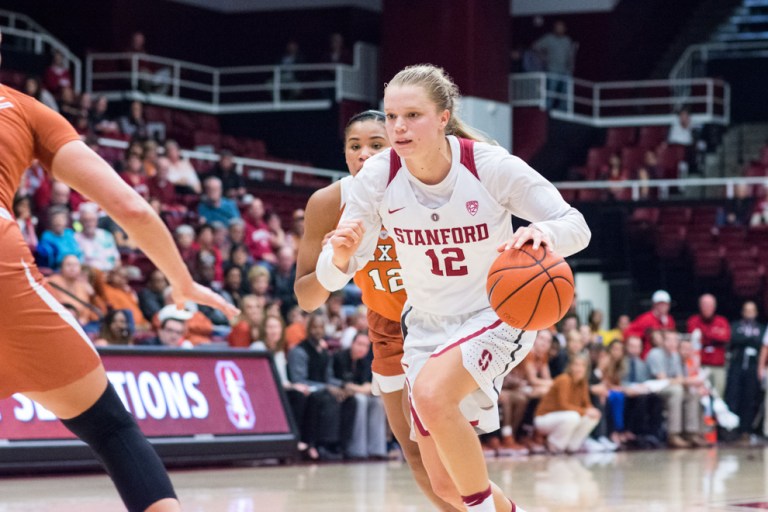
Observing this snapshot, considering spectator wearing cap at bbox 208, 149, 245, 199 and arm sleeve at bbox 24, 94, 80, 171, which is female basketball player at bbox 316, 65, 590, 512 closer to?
arm sleeve at bbox 24, 94, 80, 171

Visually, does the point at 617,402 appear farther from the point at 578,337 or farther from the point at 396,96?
the point at 396,96

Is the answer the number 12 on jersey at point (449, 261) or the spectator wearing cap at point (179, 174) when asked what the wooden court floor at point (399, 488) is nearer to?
the number 12 on jersey at point (449, 261)

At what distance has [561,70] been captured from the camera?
23.9m

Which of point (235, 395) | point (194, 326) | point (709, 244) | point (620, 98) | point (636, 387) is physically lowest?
point (636, 387)

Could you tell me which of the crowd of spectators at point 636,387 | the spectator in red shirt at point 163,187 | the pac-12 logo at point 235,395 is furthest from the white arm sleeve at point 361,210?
the spectator in red shirt at point 163,187

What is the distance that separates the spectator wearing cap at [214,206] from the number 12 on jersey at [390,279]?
9515 millimetres

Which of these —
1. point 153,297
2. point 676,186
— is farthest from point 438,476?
point 676,186

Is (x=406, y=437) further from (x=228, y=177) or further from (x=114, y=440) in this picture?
(x=228, y=177)

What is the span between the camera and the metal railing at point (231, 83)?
21234 mm

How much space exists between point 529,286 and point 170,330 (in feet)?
22.4

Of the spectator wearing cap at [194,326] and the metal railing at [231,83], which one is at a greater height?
the metal railing at [231,83]

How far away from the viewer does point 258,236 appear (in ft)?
48.7

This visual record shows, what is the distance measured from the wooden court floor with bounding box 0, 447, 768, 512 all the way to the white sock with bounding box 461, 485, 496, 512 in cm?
291

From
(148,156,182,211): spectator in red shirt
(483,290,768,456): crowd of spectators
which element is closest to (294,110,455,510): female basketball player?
(483,290,768,456): crowd of spectators
